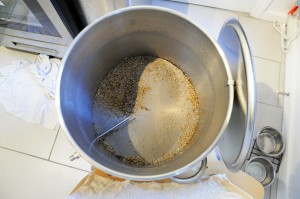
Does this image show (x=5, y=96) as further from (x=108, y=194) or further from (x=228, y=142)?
(x=228, y=142)

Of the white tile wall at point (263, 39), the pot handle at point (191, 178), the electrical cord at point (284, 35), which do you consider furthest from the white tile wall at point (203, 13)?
the pot handle at point (191, 178)

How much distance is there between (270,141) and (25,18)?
1.11m

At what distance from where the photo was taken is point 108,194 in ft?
1.96

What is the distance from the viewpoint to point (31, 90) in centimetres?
104

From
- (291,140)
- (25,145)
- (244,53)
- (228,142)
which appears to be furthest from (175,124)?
(25,145)

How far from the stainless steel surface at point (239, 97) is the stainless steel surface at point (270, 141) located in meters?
0.46

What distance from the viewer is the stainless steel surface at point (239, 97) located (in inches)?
18.9

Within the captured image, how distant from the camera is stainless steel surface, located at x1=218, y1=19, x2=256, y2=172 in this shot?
0.48m

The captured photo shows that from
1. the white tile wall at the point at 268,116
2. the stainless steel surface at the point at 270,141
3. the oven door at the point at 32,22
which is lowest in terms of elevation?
the stainless steel surface at the point at 270,141

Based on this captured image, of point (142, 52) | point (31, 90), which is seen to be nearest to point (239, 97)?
point (142, 52)

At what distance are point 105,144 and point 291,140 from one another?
76 cm

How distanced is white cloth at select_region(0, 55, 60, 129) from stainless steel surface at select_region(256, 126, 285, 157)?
0.89 meters

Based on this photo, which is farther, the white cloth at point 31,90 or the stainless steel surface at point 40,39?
the white cloth at point 31,90

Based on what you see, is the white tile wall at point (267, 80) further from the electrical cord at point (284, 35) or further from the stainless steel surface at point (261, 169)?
the stainless steel surface at point (261, 169)
